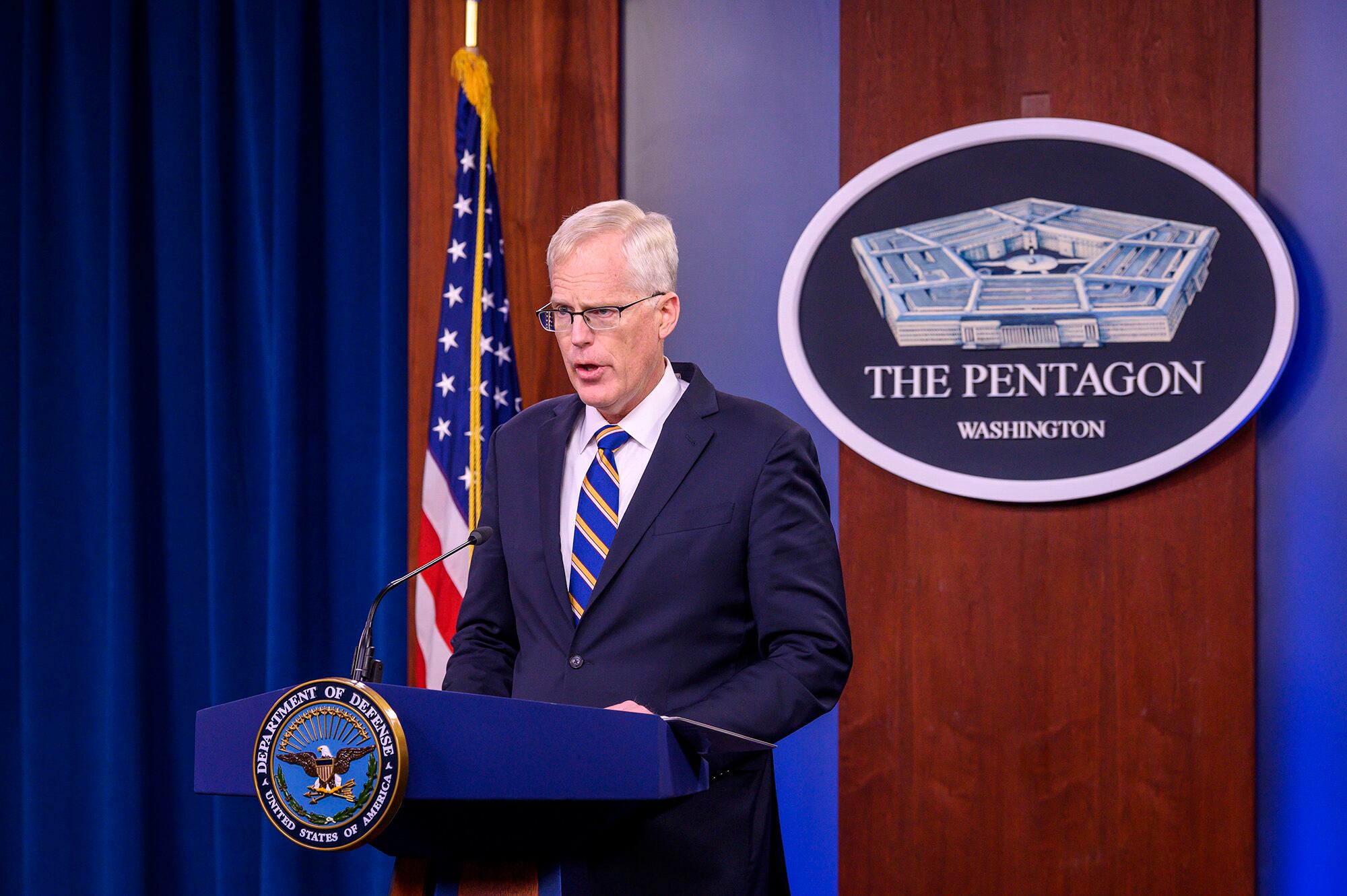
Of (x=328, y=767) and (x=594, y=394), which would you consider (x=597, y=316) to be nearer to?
(x=594, y=394)

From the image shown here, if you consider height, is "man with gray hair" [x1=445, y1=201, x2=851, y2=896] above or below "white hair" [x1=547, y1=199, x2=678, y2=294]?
below

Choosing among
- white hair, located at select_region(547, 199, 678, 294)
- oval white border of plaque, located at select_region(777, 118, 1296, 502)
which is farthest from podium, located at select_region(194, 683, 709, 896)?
oval white border of plaque, located at select_region(777, 118, 1296, 502)

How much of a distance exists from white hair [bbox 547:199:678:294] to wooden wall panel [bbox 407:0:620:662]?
1.34 m

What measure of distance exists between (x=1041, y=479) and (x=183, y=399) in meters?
2.28

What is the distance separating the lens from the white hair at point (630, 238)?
1730mm

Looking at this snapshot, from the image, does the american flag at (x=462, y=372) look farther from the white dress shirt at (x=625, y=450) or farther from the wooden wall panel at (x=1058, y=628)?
the white dress shirt at (x=625, y=450)

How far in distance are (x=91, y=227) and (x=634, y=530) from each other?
2522 mm

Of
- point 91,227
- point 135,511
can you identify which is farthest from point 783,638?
point 91,227

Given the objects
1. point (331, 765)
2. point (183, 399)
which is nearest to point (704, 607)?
point (331, 765)

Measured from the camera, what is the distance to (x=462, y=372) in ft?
9.81

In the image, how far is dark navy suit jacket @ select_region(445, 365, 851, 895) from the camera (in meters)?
1.61

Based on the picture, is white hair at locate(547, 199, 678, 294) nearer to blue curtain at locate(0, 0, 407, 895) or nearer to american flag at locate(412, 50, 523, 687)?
american flag at locate(412, 50, 523, 687)

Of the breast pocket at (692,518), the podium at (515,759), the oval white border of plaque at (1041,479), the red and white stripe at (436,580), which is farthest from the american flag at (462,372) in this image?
the podium at (515,759)

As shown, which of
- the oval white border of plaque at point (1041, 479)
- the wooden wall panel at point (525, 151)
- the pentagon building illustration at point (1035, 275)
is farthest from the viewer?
the wooden wall panel at point (525, 151)
